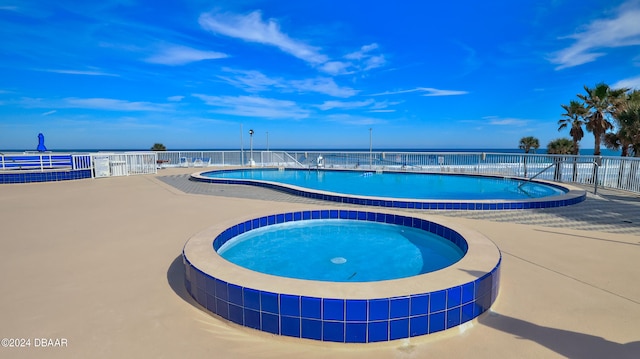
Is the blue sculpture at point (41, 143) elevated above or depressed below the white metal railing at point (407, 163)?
above

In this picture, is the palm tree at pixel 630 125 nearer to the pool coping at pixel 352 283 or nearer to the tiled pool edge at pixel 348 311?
the pool coping at pixel 352 283

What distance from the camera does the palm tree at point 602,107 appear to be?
10633 millimetres

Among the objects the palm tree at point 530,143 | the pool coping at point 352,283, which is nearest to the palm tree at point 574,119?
the palm tree at point 530,143

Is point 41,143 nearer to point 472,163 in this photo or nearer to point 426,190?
point 426,190

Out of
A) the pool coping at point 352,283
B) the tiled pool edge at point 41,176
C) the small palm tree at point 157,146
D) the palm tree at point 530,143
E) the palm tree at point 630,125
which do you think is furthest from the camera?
the small palm tree at point 157,146

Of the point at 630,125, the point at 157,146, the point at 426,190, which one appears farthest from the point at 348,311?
the point at 157,146

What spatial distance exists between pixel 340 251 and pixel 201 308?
1932 mm

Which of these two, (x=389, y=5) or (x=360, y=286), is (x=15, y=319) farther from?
(x=389, y=5)

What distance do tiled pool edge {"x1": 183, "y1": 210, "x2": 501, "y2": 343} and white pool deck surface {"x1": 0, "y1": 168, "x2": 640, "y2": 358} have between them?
0.06 meters

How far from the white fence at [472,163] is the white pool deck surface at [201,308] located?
3791 millimetres

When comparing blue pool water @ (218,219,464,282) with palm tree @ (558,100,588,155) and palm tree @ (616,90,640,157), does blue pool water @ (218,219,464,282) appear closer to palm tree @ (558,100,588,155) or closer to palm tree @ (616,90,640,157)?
palm tree @ (616,90,640,157)

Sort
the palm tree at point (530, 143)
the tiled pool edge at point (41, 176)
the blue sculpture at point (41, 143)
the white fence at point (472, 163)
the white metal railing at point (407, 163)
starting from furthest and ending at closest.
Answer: the palm tree at point (530, 143) < the blue sculpture at point (41, 143) < the tiled pool edge at point (41, 176) < the white metal railing at point (407, 163) < the white fence at point (472, 163)

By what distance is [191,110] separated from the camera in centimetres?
2650

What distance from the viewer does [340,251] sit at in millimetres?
3836
